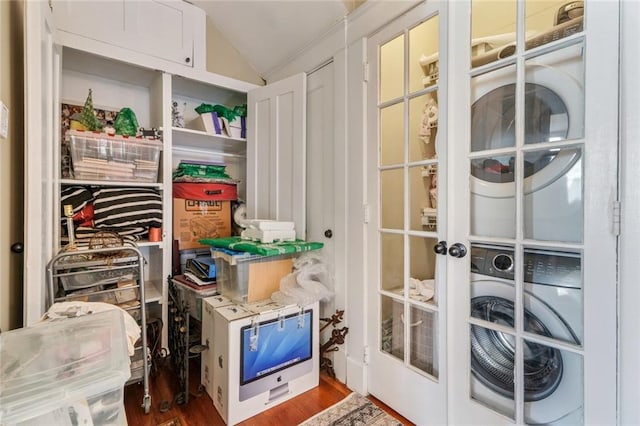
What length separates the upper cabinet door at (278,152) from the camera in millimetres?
1994

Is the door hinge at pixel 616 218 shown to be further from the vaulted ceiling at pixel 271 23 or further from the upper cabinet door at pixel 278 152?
the vaulted ceiling at pixel 271 23

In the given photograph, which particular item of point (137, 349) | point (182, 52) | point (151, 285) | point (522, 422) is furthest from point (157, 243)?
point (522, 422)

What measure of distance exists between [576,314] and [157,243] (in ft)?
7.34

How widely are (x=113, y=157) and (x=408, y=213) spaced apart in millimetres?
1811

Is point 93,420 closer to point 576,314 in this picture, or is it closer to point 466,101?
point 576,314

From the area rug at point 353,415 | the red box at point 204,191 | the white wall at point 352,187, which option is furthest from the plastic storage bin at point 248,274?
the area rug at point 353,415

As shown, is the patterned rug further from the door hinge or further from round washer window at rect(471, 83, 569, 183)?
the door hinge

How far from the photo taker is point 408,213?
1532mm

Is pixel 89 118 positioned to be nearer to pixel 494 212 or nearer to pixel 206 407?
pixel 206 407

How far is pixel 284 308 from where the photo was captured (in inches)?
65.5

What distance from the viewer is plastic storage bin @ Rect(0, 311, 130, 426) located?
2.00 ft

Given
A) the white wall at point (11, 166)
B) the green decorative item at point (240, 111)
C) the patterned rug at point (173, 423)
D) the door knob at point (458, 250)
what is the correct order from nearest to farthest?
the white wall at point (11, 166) → the door knob at point (458, 250) → the patterned rug at point (173, 423) → the green decorative item at point (240, 111)

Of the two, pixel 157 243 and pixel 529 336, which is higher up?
pixel 157 243

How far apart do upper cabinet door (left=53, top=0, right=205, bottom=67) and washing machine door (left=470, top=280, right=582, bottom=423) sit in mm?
2394
